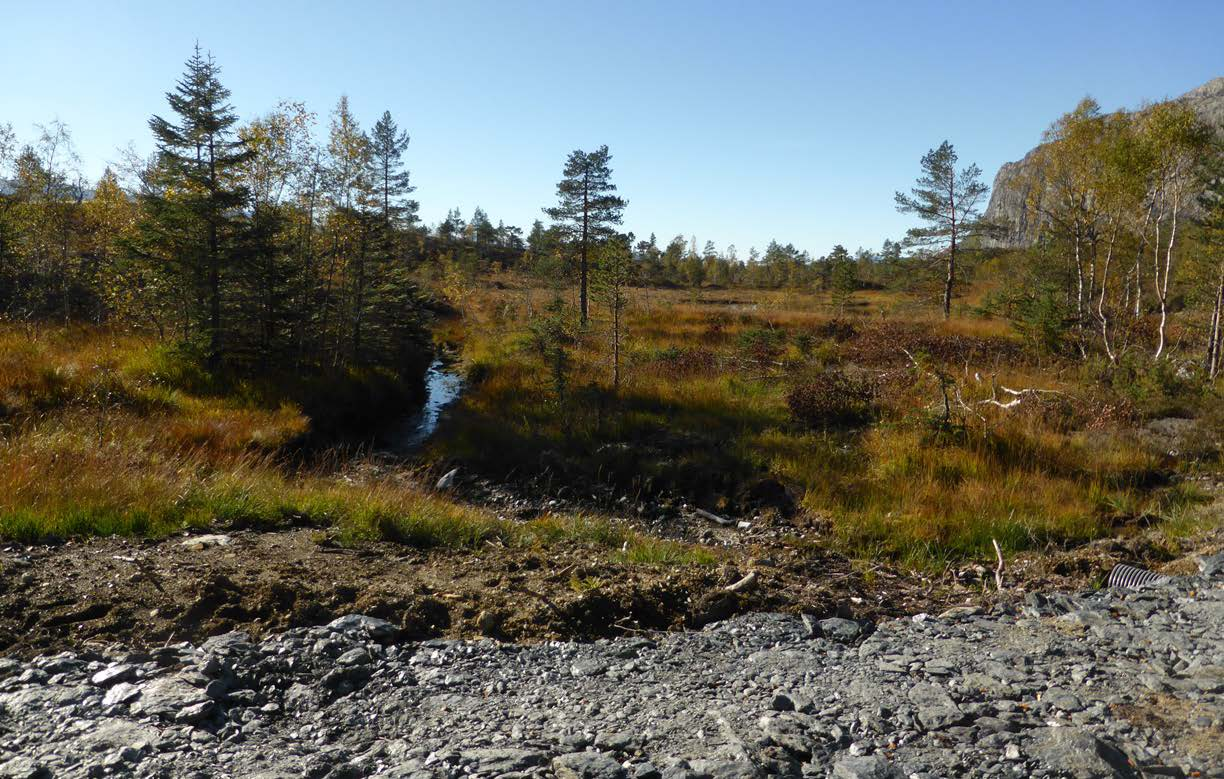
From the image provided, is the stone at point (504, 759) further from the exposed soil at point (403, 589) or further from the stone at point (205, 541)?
the stone at point (205, 541)

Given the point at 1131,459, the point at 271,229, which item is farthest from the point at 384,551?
the point at 271,229

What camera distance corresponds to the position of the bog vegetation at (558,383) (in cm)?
738

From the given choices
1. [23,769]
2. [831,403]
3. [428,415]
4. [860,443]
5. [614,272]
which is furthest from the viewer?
[428,415]

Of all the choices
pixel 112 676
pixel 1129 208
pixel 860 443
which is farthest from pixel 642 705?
pixel 1129 208

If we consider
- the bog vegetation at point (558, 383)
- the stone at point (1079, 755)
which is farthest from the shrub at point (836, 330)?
the stone at point (1079, 755)

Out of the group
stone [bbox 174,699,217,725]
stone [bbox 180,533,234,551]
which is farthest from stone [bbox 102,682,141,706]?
stone [bbox 180,533,234,551]

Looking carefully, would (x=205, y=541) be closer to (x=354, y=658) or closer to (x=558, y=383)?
(x=354, y=658)

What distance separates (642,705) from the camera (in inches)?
134

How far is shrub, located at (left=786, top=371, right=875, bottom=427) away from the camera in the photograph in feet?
42.4

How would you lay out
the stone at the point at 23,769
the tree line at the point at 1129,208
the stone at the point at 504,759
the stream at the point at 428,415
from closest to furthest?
the stone at the point at 23,769, the stone at the point at 504,759, the stream at the point at 428,415, the tree line at the point at 1129,208

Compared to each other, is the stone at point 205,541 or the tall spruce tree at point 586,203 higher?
the tall spruce tree at point 586,203

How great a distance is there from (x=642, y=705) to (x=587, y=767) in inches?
26.3

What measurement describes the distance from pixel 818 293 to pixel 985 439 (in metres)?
47.8

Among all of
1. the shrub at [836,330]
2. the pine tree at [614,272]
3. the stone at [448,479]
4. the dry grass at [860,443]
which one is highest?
the pine tree at [614,272]
